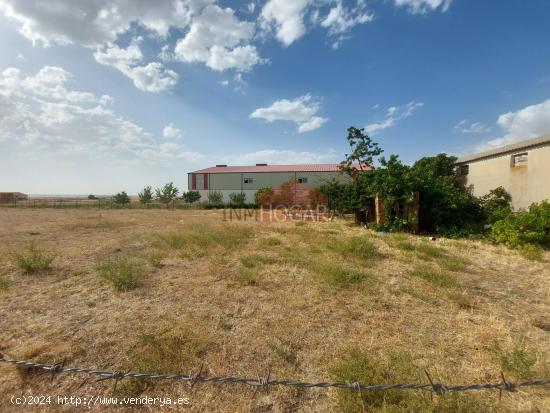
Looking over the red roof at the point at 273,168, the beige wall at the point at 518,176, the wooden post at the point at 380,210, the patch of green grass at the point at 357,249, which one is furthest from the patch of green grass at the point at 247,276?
the red roof at the point at 273,168

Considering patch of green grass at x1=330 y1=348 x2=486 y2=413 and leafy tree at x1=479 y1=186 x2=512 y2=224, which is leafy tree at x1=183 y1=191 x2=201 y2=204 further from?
patch of green grass at x1=330 y1=348 x2=486 y2=413

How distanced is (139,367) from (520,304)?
532cm

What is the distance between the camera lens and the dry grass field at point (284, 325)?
220 cm

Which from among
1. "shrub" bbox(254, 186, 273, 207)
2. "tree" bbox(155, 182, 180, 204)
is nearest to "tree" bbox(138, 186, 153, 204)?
"tree" bbox(155, 182, 180, 204)

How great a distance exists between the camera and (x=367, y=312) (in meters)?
3.65

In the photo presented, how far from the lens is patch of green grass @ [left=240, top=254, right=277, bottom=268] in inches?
229

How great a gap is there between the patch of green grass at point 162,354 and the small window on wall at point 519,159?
13.2 meters

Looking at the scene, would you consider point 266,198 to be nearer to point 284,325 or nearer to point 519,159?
point 519,159

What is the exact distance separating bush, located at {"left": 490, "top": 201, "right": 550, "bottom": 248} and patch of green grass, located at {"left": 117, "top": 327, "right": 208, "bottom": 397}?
30.9 feet

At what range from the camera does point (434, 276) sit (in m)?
5.01

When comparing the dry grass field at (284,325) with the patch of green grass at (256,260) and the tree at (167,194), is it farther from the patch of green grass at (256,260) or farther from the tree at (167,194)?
the tree at (167,194)

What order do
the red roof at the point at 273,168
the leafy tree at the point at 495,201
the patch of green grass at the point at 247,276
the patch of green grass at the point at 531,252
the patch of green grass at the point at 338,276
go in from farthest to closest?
the red roof at the point at 273,168
the leafy tree at the point at 495,201
the patch of green grass at the point at 531,252
the patch of green grass at the point at 247,276
the patch of green grass at the point at 338,276

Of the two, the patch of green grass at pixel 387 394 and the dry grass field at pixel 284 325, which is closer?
the patch of green grass at pixel 387 394

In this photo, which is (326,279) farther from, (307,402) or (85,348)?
(85,348)
